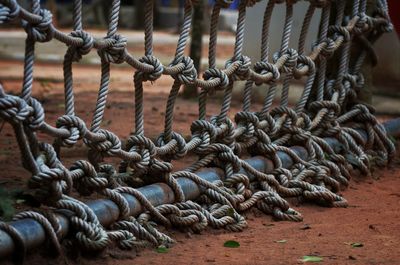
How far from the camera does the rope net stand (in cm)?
275

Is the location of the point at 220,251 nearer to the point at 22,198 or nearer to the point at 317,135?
the point at 22,198

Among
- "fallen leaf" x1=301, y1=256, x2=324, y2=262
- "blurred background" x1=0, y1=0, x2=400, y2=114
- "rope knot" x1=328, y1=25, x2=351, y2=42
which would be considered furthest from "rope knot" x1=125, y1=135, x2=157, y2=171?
"rope knot" x1=328, y1=25, x2=351, y2=42

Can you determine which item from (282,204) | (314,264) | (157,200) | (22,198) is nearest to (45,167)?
(22,198)

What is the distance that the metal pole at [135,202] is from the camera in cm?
260

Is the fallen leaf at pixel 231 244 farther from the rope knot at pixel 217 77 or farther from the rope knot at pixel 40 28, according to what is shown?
the rope knot at pixel 40 28

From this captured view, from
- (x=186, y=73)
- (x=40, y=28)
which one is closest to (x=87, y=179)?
(x=40, y=28)

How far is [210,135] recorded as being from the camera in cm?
357

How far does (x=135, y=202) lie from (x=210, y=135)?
61 cm

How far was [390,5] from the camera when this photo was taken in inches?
200

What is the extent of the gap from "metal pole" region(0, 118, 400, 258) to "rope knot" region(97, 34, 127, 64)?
50 cm

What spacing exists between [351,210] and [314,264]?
95 centimetres

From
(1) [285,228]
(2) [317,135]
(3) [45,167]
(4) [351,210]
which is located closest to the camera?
(3) [45,167]

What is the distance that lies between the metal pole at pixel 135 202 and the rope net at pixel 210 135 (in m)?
0.03

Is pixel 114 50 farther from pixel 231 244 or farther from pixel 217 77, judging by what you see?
pixel 231 244
